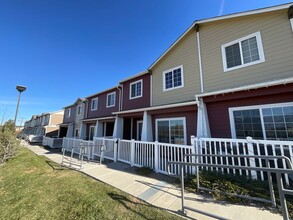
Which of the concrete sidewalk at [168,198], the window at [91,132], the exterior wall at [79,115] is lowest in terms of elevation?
the concrete sidewalk at [168,198]

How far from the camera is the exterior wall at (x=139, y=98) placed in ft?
36.7

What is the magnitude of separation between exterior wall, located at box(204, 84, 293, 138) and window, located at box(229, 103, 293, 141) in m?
0.21

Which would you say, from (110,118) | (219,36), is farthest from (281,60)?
(110,118)

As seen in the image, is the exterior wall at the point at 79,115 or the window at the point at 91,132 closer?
the window at the point at 91,132

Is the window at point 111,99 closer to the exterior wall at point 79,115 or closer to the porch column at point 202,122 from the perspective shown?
the exterior wall at point 79,115

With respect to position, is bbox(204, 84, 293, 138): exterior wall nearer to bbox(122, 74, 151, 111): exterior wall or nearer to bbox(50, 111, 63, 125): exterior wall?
bbox(122, 74, 151, 111): exterior wall

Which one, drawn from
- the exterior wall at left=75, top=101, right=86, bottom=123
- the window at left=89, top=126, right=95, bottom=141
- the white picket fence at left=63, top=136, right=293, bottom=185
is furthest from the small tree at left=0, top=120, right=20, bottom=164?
the exterior wall at left=75, top=101, right=86, bottom=123

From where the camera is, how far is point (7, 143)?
32.6 ft

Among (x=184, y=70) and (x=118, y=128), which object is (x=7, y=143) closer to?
(x=118, y=128)

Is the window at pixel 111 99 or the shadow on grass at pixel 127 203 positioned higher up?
the window at pixel 111 99

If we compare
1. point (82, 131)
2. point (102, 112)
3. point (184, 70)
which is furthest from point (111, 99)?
point (184, 70)

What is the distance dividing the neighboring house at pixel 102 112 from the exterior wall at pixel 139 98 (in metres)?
0.95

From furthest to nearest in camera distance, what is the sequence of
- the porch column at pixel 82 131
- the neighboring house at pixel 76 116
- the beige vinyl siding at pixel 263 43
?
the neighboring house at pixel 76 116, the porch column at pixel 82 131, the beige vinyl siding at pixel 263 43

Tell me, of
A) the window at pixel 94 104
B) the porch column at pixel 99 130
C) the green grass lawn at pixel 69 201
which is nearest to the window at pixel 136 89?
the porch column at pixel 99 130
